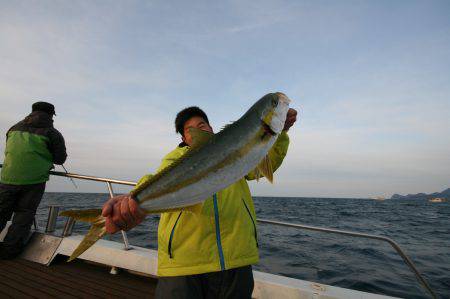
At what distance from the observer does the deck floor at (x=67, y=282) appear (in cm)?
507

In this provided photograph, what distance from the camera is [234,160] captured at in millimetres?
2334

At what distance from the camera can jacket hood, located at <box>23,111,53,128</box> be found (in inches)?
253

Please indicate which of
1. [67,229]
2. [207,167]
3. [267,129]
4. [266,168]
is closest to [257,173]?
[266,168]

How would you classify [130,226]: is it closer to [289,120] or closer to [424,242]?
[289,120]

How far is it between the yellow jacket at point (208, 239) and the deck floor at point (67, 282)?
292cm

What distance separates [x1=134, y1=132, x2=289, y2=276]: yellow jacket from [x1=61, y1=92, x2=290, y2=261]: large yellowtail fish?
1.85 feet

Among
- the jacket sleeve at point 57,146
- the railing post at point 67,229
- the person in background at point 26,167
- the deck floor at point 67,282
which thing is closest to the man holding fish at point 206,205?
the deck floor at point 67,282

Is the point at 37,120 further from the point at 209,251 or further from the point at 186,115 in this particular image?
the point at 209,251

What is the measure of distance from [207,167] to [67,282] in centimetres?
495

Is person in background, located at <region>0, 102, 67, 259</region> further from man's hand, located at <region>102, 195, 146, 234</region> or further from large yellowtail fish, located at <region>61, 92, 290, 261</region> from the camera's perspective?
man's hand, located at <region>102, 195, 146, 234</region>

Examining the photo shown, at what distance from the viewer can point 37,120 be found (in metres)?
6.44

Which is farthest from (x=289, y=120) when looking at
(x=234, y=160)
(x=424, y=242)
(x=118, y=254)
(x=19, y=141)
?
(x=424, y=242)

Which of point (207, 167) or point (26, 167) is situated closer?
point (207, 167)

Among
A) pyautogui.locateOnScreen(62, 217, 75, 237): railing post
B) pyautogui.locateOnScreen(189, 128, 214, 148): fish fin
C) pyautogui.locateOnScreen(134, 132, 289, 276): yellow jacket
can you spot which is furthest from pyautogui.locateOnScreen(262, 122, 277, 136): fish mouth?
pyautogui.locateOnScreen(62, 217, 75, 237): railing post
